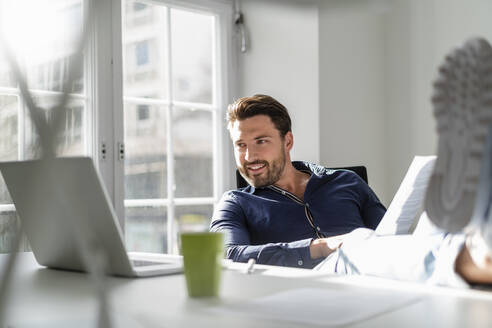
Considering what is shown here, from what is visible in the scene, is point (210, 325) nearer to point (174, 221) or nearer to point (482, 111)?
point (482, 111)

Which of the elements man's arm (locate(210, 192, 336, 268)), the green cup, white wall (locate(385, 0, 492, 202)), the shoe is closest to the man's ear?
man's arm (locate(210, 192, 336, 268))

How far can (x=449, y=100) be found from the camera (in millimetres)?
574

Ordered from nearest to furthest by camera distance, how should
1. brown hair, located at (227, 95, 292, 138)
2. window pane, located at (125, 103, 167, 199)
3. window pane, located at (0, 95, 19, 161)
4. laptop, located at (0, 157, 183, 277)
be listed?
laptop, located at (0, 157, 183, 277), brown hair, located at (227, 95, 292, 138), window pane, located at (0, 95, 19, 161), window pane, located at (125, 103, 167, 199)

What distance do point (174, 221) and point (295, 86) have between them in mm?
1008

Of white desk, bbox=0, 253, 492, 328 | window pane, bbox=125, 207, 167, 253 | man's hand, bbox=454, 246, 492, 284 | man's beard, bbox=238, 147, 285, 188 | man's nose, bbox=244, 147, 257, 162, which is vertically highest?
man's nose, bbox=244, 147, 257, 162

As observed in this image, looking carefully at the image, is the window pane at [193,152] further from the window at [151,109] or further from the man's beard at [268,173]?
the man's beard at [268,173]

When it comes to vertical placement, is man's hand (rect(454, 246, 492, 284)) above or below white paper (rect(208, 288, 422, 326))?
above

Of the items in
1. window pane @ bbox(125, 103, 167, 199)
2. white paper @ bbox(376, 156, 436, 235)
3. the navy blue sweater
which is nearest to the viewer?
white paper @ bbox(376, 156, 436, 235)

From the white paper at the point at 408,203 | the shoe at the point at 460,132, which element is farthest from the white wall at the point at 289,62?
the shoe at the point at 460,132

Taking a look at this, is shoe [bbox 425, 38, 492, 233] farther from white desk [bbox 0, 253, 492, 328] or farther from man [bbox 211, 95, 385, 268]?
man [bbox 211, 95, 385, 268]

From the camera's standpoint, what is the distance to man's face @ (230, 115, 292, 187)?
82.6 inches

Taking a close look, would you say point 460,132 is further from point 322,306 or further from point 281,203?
point 281,203

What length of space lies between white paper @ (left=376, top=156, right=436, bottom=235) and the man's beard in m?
0.69

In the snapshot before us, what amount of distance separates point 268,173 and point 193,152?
1332 millimetres
